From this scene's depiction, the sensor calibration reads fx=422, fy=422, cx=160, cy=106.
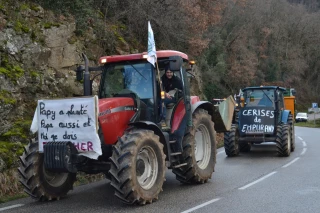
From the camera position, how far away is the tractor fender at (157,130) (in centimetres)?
757

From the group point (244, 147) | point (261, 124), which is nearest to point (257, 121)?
point (261, 124)

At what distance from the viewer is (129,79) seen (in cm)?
841

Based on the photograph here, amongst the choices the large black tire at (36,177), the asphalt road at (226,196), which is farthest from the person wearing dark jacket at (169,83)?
the large black tire at (36,177)

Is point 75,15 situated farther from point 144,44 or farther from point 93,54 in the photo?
point 144,44

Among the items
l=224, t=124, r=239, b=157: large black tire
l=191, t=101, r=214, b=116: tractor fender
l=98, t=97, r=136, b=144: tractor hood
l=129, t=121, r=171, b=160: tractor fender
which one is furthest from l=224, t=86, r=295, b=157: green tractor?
l=98, t=97, r=136, b=144: tractor hood

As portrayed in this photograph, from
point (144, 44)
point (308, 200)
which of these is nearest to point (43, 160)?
point (308, 200)

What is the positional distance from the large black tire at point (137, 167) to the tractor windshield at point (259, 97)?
28.6 ft

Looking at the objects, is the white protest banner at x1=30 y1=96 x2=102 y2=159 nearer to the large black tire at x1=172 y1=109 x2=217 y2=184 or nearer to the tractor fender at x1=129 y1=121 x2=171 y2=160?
the tractor fender at x1=129 y1=121 x2=171 y2=160

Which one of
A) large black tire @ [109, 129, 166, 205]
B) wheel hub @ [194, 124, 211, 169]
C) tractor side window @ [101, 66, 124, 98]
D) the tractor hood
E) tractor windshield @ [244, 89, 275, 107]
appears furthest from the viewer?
tractor windshield @ [244, 89, 275, 107]

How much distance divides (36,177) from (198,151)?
12.7 ft

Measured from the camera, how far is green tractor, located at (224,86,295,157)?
14320 millimetres

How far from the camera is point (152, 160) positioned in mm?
7652

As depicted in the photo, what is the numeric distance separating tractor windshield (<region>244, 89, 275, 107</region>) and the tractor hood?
8.76 metres

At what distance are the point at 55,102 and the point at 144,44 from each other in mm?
13338
